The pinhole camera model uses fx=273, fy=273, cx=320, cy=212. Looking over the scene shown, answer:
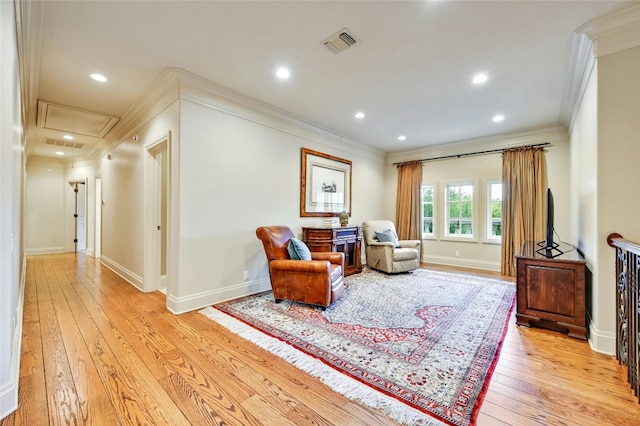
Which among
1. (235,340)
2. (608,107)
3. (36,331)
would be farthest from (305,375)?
(608,107)

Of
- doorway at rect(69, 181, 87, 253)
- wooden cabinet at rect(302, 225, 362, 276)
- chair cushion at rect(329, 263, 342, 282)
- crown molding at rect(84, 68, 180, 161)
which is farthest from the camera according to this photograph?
doorway at rect(69, 181, 87, 253)

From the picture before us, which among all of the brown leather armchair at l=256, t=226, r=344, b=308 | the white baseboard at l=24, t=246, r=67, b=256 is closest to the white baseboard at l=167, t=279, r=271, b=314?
the brown leather armchair at l=256, t=226, r=344, b=308

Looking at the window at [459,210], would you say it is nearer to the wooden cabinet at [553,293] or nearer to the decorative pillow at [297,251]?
the wooden cabinet at [553,293]

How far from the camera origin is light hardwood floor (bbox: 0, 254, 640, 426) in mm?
1477

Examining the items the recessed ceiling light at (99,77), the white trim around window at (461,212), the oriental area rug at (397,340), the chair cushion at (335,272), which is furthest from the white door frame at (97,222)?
the white trim around window at (461,212)

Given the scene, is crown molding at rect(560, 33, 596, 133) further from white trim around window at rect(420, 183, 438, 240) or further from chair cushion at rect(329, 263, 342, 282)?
chair cushion at rect(329, 263, 342, 282)

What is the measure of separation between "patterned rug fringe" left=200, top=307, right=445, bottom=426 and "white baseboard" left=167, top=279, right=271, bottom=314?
0.60 m

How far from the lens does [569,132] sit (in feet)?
14.3

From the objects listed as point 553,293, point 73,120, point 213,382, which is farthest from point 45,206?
point 553,293

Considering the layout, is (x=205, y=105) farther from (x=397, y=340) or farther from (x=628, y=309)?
(x=628, y=309)

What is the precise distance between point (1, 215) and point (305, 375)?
201cm

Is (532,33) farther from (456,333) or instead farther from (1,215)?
(1,215)

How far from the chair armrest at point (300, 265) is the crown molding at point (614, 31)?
3026 millimetres

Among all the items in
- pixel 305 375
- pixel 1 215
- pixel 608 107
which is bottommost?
pixel 305 375
